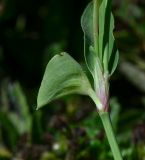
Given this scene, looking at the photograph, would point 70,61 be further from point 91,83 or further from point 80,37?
point 80,37

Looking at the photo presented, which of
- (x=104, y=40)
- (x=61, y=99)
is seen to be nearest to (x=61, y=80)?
(x=104, y=40)

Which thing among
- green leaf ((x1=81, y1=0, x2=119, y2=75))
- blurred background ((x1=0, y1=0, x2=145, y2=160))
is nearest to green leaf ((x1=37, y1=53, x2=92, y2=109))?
green leaf ((x1=81, y1=0, x2=119, y2=75))

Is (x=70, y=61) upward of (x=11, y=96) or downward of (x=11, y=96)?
upward

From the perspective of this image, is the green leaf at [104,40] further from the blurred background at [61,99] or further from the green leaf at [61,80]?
the blurred background at [61,99]

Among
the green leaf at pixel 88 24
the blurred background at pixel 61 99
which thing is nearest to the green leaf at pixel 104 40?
the green leaf at pixel 88 24

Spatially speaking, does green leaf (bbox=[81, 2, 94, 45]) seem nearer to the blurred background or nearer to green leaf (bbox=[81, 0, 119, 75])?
green leaf (bbox=[81, 0, 119, 75])

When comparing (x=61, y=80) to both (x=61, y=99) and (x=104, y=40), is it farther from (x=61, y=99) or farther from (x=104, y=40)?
(x=61, y=99)

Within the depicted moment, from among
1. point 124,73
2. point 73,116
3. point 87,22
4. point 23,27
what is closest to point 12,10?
point 23,27
